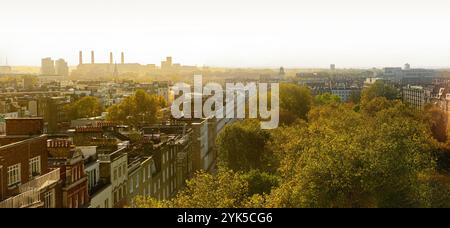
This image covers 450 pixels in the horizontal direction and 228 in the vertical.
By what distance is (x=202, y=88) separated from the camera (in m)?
17.8

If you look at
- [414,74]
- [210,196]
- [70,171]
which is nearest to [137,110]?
[70,171]

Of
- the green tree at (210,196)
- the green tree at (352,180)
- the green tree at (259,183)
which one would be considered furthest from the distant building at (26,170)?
the green tree at (259,183)

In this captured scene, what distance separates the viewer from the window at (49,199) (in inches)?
298

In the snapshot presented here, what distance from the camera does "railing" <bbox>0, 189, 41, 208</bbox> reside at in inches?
256

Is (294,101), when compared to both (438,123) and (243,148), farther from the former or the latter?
(243,148)

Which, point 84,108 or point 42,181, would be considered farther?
point 84,108

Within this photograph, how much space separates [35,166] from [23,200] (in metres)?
1.18

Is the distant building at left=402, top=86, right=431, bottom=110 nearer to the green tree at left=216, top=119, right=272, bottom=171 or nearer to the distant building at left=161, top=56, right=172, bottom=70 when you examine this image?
the green tree at left=216, top=119, right=272, bottom=171

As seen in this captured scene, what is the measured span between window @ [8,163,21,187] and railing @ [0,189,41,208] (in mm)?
226

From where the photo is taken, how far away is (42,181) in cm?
783

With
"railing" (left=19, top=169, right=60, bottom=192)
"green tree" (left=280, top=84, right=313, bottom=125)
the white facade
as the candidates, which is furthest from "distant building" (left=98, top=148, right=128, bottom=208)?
"green tree" (left=280, top=84, right=313, bottom=125)
